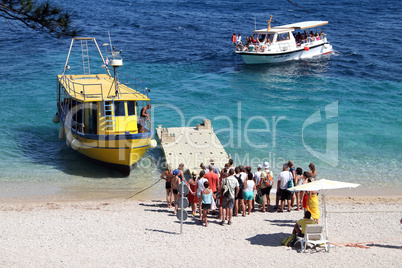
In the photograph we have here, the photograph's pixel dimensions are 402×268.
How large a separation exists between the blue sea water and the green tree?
6.65 m

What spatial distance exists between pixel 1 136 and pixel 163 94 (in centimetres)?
1009

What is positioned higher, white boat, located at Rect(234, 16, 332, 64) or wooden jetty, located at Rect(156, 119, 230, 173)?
white boat, located at Rect(234, 16, 332, 64)

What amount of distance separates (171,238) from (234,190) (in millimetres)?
2018

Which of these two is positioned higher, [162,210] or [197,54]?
[197,54]

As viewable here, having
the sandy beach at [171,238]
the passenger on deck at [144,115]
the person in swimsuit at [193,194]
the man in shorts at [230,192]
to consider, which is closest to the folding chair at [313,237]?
the sandy beach at [171,238]

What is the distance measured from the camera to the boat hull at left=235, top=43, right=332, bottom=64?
1364 inches

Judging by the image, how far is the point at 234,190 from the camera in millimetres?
12344

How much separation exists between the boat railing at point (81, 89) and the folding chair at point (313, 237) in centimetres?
929

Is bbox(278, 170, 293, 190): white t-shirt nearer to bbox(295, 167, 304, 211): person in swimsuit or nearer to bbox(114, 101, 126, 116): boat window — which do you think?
bbox(295, 167, 304, 211): person in swimsuit

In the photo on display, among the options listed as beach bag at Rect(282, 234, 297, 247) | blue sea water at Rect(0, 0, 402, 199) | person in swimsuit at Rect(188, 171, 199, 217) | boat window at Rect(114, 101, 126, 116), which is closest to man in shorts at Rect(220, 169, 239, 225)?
person in swimsuit at Rect(188, 171, 199, 217)

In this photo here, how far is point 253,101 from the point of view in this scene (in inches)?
1102

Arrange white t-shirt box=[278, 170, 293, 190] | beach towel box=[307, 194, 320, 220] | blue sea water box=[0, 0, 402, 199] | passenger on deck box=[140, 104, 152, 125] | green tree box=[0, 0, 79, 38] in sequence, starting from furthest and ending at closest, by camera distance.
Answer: passenger on deck box=[140, 104, 152, 125] → blue sea water box=[0, 0, 402, 199] → white t-shirt box=[278, 170, 293, 190] → beach towel box=[307, 194, 320, 220] → green tree box=[0, 0, 79, 38]

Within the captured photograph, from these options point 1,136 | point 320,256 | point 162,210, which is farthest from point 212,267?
point 1,136

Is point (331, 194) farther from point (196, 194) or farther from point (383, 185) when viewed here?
point (196, 194)
